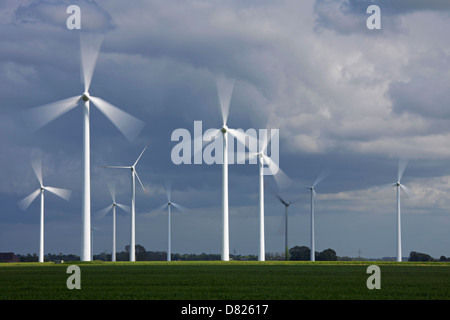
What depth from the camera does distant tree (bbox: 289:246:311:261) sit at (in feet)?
599

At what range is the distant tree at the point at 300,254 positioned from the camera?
18265 cm

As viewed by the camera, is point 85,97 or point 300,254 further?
point 300,254

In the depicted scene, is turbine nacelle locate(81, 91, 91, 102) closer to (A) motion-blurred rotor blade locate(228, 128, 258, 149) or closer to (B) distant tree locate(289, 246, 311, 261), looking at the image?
(A) motion-blurred rotor blade locate(228, 128, 258, 149)

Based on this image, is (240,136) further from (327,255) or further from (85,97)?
(327,255)

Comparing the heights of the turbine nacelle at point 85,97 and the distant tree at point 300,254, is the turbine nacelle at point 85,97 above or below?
above

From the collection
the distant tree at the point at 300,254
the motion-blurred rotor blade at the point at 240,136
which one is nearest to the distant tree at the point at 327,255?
the distant tree at the point at 300,254

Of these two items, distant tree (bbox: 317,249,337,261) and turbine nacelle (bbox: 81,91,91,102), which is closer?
turbine nacelle (bbox: 81,91,91,102)

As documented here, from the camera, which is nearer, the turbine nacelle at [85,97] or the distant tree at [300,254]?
the turbine nacelle at [85,97]

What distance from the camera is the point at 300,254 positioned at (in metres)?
185

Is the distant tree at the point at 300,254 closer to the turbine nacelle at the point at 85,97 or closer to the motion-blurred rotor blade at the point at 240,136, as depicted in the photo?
the motion-blurred rotor blade at the point at 240,136

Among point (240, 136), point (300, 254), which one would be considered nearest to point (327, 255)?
point (300, 254)

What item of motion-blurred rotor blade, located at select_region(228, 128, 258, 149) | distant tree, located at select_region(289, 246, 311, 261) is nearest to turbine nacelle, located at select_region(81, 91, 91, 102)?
motion-blurred rotor blade, located at select_region(228, 128, 258, 149)

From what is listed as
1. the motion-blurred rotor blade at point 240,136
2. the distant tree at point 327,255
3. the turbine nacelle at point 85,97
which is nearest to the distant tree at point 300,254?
the distant tree at point 327,255
